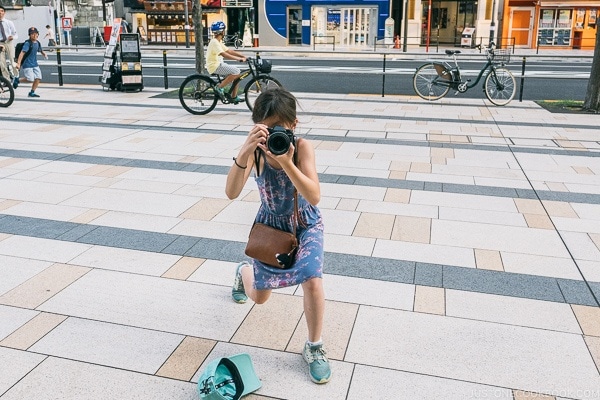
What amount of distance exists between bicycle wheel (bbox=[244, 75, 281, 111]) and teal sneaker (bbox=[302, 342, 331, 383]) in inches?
296

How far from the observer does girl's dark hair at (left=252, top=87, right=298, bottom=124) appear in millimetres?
2613

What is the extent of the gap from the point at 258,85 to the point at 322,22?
25.8 m

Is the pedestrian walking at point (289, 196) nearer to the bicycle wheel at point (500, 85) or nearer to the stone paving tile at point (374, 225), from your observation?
the stone paving tile at point (374, 225)

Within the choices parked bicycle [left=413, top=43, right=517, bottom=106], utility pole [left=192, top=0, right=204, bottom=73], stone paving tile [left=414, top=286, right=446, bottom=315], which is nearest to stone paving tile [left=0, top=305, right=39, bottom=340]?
stone paving tile [left=414, top=286, right=446, bottom=315]

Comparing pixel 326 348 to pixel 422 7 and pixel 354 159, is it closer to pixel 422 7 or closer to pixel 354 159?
pixel 354 159

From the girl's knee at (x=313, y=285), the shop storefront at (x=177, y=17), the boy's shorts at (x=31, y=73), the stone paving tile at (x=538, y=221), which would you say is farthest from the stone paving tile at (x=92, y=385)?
the shop storefront at (x=177, y=17)

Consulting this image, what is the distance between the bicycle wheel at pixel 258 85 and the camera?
399 inches

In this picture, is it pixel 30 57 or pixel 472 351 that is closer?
pixel 472 351

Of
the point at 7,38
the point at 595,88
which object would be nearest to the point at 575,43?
the point at 595,88

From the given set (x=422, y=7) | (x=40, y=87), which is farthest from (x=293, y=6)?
(x=40, y=87)

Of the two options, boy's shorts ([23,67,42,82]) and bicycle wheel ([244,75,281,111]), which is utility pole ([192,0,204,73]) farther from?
boy's shorts ([23,67,42,82])

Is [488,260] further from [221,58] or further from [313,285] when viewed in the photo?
[221,58]

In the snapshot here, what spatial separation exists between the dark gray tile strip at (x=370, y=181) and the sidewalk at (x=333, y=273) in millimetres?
36

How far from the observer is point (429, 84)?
13.0 m
